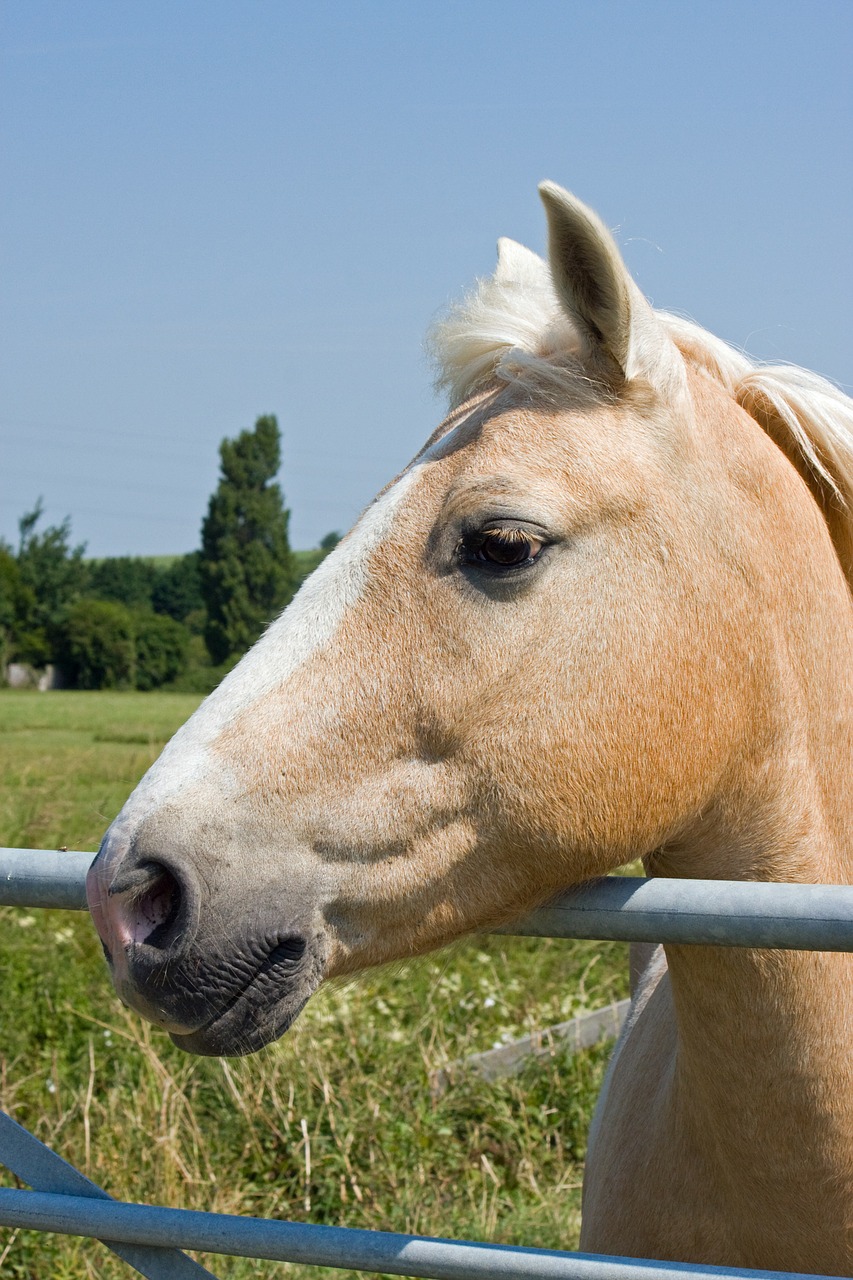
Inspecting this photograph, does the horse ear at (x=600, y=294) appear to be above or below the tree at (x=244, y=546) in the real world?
below

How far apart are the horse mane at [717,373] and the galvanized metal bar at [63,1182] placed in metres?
1.52

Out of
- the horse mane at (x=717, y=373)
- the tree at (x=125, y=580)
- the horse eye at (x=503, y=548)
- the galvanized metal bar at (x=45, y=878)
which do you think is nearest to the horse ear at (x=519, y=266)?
the horse mane at (x=717, y=373)

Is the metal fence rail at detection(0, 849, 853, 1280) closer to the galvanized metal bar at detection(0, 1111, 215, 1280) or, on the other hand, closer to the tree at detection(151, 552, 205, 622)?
the galvanized metal bar at detection(0, 1111, 215, 1280)

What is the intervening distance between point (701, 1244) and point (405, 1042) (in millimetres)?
3263

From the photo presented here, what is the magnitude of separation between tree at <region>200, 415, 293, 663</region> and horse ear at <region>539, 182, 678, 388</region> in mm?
55174

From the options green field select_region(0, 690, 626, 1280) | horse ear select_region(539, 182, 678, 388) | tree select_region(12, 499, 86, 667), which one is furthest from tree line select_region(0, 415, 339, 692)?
horse ear select_region(539, 182, 678, 388)

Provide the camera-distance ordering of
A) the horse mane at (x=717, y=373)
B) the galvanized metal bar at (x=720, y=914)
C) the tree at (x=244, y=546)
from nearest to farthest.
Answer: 1. the galvanized metal bar at (x=720, y=914)
2. the horse mane at (x=717, y=373)
3. the tree at (x=244, y=546)

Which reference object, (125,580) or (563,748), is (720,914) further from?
(125,580)

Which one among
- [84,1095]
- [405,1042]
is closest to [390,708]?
[84,1095]

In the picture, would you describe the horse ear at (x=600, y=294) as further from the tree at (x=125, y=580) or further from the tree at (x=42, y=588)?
the tree at (x=125, y=580)

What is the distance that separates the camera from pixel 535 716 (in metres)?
1.72

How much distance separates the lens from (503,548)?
5.73ft

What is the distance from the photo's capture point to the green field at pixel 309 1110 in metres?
Answer: 3.93

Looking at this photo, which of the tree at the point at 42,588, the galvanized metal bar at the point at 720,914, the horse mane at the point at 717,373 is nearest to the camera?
the galvanized metal bar at the point at 720,914
